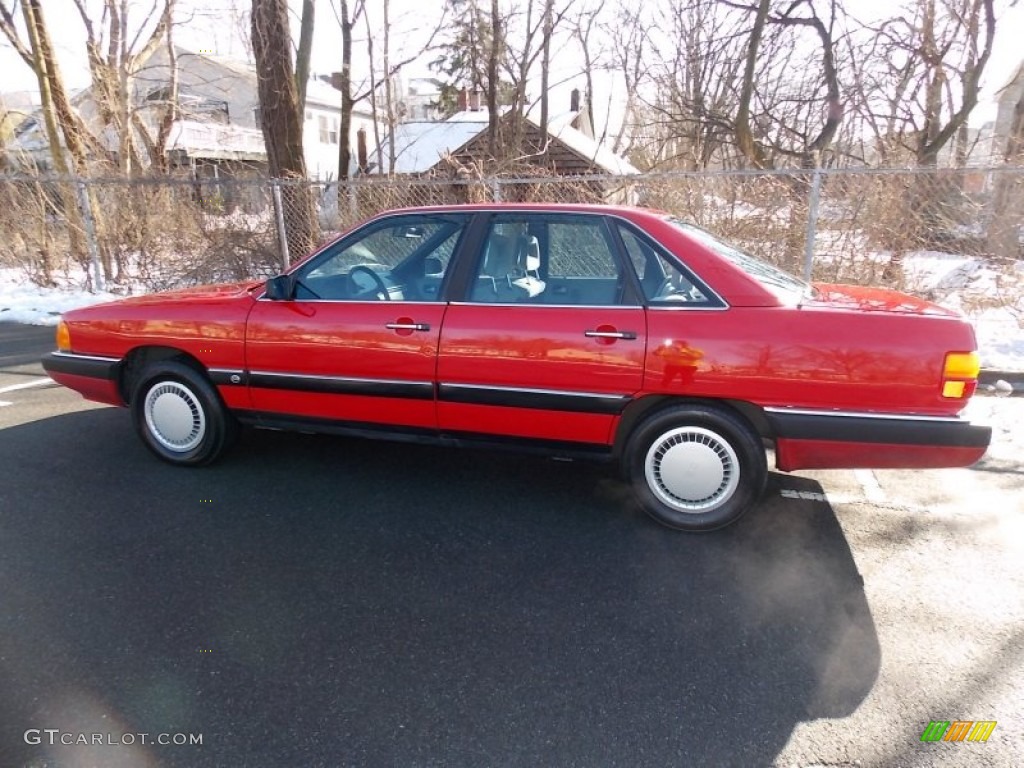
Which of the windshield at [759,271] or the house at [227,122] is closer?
the windshield at [759,271]

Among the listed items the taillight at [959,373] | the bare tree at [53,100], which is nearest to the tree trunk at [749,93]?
the taillight at [959,373]

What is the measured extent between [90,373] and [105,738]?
2.79 m

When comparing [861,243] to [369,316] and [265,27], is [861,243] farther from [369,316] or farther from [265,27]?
[265,27]

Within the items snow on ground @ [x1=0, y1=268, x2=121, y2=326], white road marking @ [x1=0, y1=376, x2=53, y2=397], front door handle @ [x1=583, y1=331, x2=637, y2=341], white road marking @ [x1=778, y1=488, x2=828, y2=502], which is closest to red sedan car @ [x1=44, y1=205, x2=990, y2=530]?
front door handle @ [x1=583, y1=331, x2=637, y2=341]

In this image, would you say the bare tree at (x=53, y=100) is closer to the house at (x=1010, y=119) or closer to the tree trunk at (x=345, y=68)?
the tree trunk at (x=345, y=68)

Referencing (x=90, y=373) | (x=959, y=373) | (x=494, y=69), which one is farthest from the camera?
(x=494, y=69)

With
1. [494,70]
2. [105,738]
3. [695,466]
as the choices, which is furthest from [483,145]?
[105,738]

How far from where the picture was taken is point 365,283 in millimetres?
3721

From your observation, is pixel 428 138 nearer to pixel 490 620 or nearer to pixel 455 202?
pixel 455 202

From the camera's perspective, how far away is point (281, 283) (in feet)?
12.0

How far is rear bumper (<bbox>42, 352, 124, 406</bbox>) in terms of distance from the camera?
408 cm

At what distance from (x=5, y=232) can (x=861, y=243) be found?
1284cm

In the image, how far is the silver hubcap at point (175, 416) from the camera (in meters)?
3.94

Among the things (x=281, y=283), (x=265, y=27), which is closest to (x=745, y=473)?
(x=281, y=283)
